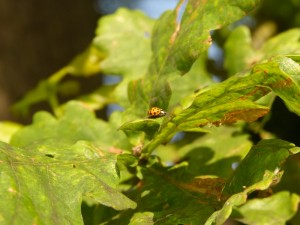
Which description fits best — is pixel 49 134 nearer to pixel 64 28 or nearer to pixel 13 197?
pixel 13 197

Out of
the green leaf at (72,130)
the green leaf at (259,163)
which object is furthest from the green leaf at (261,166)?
the green leaf at (72,130)

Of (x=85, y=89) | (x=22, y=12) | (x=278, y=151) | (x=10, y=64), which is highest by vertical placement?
(x=278, y=151)

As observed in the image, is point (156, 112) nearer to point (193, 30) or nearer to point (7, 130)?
point (193, 30)

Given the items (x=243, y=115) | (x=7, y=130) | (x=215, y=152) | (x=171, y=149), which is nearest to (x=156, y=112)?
(x=243, y=115)

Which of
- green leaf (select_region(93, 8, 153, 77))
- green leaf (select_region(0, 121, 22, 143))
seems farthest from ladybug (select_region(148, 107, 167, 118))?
green leaf (select_region(0, 121, 22, 143))

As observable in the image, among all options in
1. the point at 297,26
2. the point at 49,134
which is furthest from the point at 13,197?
the point at 297,26

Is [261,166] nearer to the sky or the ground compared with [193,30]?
nearer to the ground
